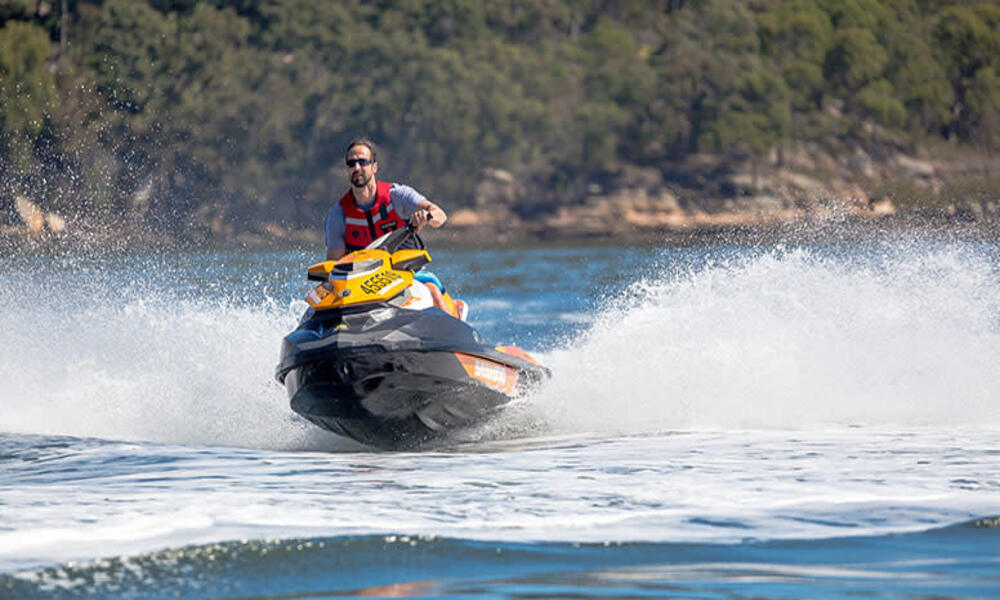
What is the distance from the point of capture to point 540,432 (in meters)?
7.48

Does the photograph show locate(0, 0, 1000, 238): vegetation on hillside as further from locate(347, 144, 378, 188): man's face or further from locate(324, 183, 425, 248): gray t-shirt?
locate(347, 144, 378, 188): man's face

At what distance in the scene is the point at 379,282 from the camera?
6645 mm

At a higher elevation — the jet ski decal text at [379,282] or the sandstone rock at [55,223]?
the sandstone rock at [55,223]

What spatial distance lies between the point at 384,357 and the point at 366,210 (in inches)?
41.8

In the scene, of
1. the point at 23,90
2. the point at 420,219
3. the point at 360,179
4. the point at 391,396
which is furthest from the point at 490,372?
the point at 23,90

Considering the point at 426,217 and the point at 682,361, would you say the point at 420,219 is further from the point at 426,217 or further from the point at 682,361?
the point at 682,361

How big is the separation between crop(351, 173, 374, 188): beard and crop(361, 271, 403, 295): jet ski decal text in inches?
24.6

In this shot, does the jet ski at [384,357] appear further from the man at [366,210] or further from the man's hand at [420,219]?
the man at [366,210]

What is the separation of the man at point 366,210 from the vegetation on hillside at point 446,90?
45955mm

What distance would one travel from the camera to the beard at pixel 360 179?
7.05 meters

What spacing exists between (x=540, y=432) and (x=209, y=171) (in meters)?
49.9

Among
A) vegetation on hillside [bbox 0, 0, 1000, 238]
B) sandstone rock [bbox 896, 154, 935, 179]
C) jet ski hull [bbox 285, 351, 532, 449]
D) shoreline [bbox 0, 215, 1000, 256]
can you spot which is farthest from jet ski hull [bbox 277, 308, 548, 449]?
sandstone rock [bbox 896, 154, 935, 179]

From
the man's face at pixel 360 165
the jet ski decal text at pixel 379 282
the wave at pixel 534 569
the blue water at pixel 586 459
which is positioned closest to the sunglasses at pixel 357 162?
the man's face at pixel 360 165

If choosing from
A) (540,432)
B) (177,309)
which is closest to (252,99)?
(177,309)
